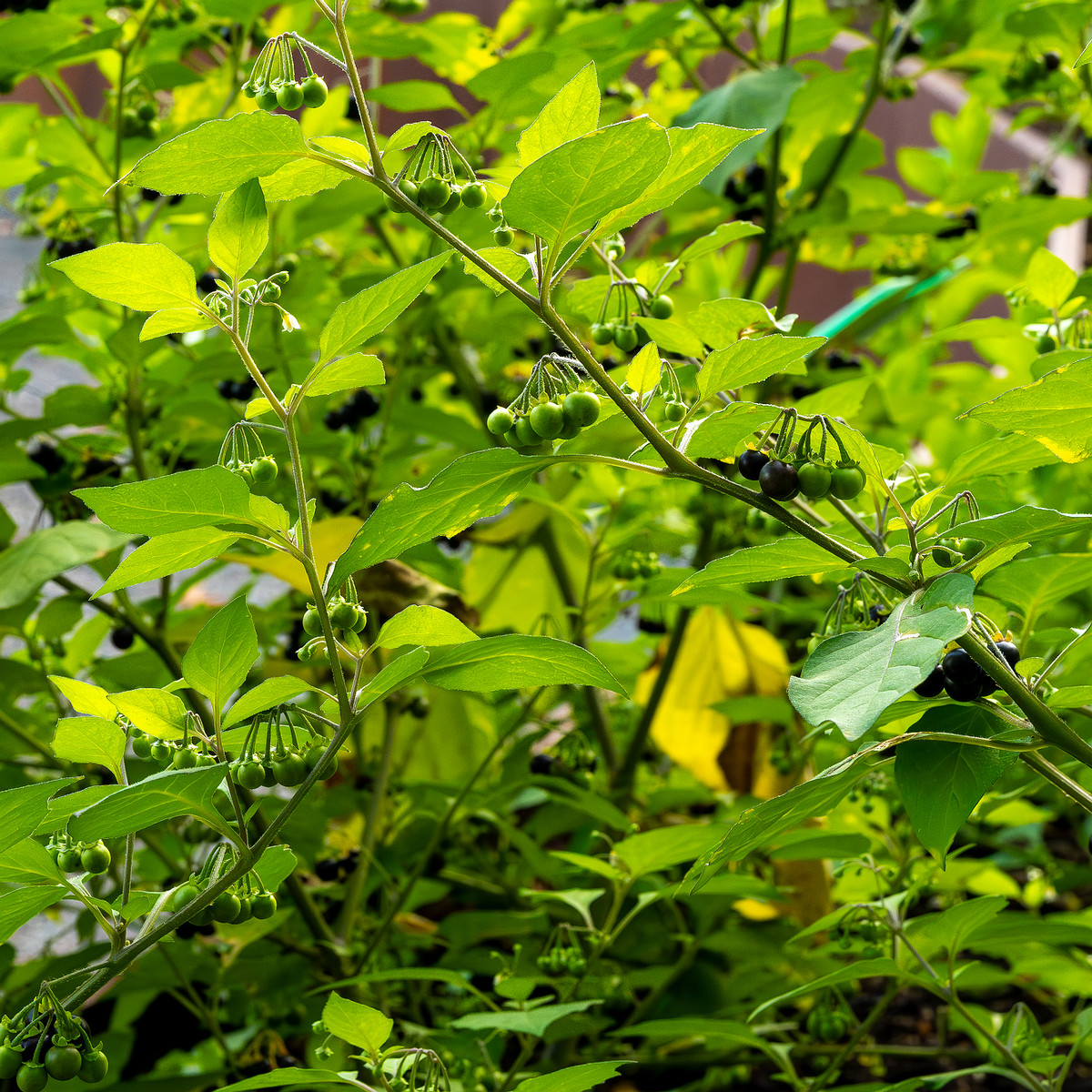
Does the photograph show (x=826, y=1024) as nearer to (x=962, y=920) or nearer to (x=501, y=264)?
(x=962, y=920)

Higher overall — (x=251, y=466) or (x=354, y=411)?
(x=251, y=466)

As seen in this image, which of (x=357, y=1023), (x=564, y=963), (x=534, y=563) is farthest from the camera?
(x=534, y=563)

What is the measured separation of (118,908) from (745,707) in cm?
76

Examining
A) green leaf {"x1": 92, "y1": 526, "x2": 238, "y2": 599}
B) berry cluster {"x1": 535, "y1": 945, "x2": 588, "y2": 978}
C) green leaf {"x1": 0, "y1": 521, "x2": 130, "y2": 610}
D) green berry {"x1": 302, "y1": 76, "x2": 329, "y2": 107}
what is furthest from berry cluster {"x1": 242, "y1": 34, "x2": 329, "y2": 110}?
berry cluster {"x1": 535, "y1": 945, "x2": 588, "y2": 978}

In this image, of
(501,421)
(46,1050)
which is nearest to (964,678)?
(501,421)

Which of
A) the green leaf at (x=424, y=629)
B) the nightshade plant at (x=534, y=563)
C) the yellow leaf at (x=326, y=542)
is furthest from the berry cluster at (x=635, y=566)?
the green leaf at (x=424, y=629)

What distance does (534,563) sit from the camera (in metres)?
1.44

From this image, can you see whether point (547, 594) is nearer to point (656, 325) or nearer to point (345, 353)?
point (656, 325)

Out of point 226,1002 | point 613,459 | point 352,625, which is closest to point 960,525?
point 613,459

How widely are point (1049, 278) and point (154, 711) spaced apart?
0.66 metres

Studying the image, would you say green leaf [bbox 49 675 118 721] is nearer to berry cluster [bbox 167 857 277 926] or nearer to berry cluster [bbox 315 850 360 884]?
berry cluster [bbox 167 857 277 926]

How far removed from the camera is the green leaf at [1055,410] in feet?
1.51

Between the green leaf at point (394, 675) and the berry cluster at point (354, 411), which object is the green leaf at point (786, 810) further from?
the berry cluster at point (354, 411)

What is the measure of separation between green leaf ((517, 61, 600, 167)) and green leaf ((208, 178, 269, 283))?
0.13 metres
